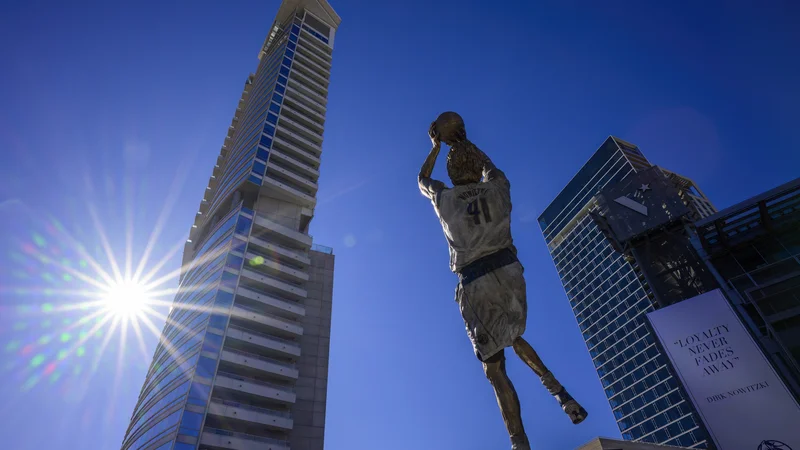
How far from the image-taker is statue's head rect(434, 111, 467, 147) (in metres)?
3.67

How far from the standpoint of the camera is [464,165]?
361 cm

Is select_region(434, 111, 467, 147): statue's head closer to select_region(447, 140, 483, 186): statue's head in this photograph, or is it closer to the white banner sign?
select_region(447, 140, 483, 186): statue's head

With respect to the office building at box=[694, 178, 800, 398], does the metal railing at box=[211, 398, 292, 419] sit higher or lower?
lower

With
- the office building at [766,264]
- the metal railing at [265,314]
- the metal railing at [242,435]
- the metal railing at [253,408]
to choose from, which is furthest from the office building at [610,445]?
the metal railing at [265,314]

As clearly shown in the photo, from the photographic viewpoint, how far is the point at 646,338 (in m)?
66.9

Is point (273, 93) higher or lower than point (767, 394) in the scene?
higher

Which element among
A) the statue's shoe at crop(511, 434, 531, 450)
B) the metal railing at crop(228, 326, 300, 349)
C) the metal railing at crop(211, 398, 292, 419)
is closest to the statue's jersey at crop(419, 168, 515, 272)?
the statue's shoe at crop(511, 434, 531, 450)

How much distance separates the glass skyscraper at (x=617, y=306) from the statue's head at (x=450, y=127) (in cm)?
5807

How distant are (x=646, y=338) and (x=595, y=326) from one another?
11582mm

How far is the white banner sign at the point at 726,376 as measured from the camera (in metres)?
24.8

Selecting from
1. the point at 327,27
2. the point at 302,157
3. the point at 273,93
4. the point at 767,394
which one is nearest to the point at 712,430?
the point at 767,394

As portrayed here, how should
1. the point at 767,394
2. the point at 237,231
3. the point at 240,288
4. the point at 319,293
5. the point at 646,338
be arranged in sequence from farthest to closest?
the point at 646,338 → the point at 319,293 → the point at 237,231 → the point at 240,288 → the point at 767,394

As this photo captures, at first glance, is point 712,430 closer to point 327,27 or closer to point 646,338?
point 646,338

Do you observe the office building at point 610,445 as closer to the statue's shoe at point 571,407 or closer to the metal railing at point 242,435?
the statue's shoe at point 571,407
